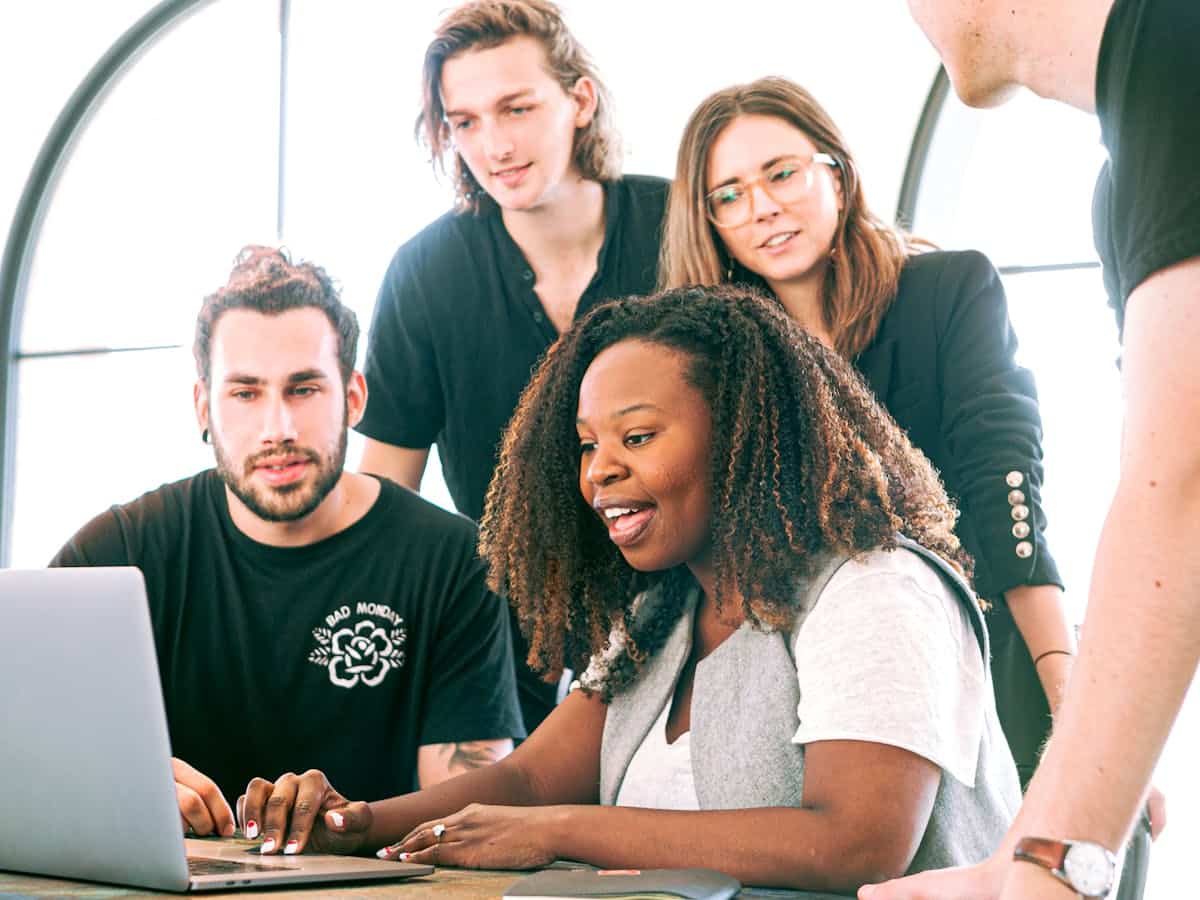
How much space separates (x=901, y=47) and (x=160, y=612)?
6.32 meters

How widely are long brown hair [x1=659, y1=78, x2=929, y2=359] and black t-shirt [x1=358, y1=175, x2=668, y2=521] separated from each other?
0.20m

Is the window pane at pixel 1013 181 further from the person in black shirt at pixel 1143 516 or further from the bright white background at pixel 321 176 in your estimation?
the person in black shirt at pixel 1143 516

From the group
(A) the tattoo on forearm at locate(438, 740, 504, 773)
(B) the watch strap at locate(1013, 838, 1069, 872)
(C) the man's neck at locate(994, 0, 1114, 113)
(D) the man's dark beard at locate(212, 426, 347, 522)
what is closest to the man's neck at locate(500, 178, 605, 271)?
(D) the man's dark beard at locate(212, 426, 347, 522)

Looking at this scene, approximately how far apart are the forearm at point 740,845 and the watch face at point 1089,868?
1.61 feet

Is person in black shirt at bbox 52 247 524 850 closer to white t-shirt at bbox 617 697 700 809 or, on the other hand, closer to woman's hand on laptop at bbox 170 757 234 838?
woman's hand on laptop at bbox 170 757 234 838

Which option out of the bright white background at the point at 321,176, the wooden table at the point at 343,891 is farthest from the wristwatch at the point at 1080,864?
the bright white background at the point at 321,176

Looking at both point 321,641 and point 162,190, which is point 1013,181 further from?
A: point 321,641

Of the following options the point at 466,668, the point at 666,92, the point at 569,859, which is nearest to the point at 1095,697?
the point at 569,859

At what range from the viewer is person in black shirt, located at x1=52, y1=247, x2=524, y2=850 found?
2.15m

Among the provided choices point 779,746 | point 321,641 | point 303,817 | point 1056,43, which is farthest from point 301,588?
point 1056,43

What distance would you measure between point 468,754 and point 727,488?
0.71 metres

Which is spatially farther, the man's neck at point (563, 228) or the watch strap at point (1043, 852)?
the man's neck at point (563, 228)

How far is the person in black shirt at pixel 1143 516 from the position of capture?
0.80m

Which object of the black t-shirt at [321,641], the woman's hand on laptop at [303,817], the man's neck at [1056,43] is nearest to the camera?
the man's neck at [1056,43]
